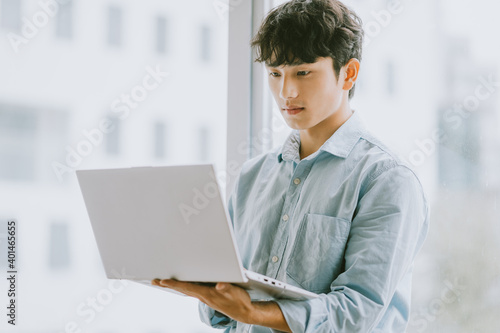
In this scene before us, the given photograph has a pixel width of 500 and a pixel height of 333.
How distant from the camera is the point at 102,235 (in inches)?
43.4

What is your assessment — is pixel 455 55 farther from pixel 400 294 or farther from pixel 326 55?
pixel 400 294

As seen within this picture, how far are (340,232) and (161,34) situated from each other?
42.3 inches

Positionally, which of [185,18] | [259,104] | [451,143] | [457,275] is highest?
[185,18]

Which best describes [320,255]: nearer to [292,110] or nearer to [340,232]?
[340,232]

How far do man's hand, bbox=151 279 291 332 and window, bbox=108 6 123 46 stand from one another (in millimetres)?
1010

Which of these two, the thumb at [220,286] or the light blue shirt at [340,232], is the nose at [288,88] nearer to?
the light blue shirt at [340,232]

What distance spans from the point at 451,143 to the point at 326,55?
482 mm

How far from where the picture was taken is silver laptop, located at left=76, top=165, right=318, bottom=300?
3.04 ft

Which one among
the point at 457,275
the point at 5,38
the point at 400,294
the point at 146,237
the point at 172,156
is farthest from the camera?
the point at 172,156

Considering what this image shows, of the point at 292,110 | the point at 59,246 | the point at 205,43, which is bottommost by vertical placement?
the point at 59,246

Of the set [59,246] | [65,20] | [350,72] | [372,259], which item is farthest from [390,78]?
[59,246]

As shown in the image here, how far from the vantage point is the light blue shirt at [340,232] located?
3.52 feet

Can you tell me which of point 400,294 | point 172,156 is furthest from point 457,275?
point 172,156

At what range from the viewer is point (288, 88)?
4.03 feet
